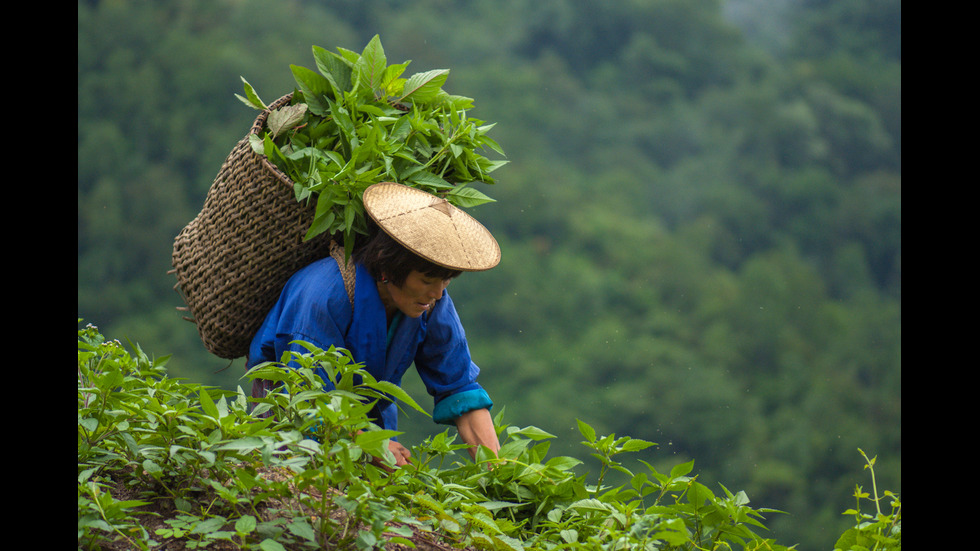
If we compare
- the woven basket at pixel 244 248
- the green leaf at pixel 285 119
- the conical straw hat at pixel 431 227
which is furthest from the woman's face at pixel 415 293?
the green leaf at pixel 285 119

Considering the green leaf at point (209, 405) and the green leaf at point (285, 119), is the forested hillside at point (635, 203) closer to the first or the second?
the green leaf at point (285, 119)

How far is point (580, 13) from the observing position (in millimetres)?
40438

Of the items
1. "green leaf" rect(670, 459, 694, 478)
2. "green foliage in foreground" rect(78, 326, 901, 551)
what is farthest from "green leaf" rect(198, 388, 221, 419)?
"green leaf" rect(670, 459, 694, 478)

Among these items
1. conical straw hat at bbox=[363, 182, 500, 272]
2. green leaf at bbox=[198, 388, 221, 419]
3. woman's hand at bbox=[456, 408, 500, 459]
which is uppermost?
conical straw hat at bbox=[363, 182, 500, 272]

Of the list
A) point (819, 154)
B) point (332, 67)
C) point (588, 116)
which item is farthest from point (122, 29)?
point (332, 67)

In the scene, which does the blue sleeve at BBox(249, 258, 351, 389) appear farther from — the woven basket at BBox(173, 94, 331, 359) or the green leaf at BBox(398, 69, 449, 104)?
the green leaf at BBox(398, 69, 449, 104)

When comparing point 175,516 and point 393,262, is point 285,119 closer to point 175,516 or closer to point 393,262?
point 393,262

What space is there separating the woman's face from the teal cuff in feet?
0.89

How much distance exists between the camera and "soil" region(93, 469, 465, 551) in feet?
5.60

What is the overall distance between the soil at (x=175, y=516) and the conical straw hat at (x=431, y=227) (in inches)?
27.2

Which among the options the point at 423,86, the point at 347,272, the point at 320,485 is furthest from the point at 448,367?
→ the point at 320,485

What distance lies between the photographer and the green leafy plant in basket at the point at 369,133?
266 centimetres

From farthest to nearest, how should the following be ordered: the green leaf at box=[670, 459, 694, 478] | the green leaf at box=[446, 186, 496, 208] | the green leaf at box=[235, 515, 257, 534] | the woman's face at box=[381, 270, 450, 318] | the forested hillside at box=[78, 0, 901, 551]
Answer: the forested hillside at box=[78, 0, 901, 551]
the green leaf at box=[446, 186, 496, 208]
the woman's face at box=[381, 270, 450, 318]
the green leaf at box=[670, 459, 694, 478]
the green leaf at box=[235, 515, 257, 534]

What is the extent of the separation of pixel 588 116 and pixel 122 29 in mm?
15754
